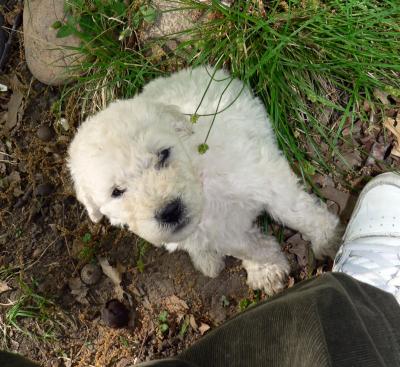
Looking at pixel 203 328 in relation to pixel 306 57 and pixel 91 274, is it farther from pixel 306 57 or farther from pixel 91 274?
pixel 306 57

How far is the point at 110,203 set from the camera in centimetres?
239

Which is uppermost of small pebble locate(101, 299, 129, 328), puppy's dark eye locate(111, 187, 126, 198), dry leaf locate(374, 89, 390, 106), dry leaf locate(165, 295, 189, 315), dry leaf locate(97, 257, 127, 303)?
dry leaf locate(374, 89, 390, 106)

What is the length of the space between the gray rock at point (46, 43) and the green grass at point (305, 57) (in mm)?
461

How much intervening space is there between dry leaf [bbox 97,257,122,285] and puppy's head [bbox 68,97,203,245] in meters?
1.37

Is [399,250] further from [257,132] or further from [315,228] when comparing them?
[257,132]


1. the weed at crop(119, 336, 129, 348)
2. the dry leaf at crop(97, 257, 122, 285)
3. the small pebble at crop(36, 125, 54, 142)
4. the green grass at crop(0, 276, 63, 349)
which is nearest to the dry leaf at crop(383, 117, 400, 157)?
the dry leaf at crop(97, 257, 122, 285)

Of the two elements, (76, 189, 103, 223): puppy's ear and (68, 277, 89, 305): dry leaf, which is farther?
(68, 277, 89, 305): dry leaf

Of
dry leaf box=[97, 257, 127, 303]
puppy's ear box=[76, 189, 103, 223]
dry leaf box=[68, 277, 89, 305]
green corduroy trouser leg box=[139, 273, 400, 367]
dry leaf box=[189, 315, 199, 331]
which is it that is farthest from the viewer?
dry leaf box=[68, 277, 89, 305]

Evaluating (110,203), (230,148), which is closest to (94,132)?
(110,203)

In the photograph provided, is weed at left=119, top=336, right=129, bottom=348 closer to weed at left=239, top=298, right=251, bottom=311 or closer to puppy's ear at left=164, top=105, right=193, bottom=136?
weed at left=239, top=298, right=251, bottom=311

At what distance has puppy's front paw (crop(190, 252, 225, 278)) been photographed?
312 cm

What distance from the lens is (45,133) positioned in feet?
13.0

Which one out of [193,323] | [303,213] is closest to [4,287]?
[193,323]

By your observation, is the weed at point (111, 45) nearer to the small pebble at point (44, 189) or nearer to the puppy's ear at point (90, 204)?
the small pebble at point (44, 189)
